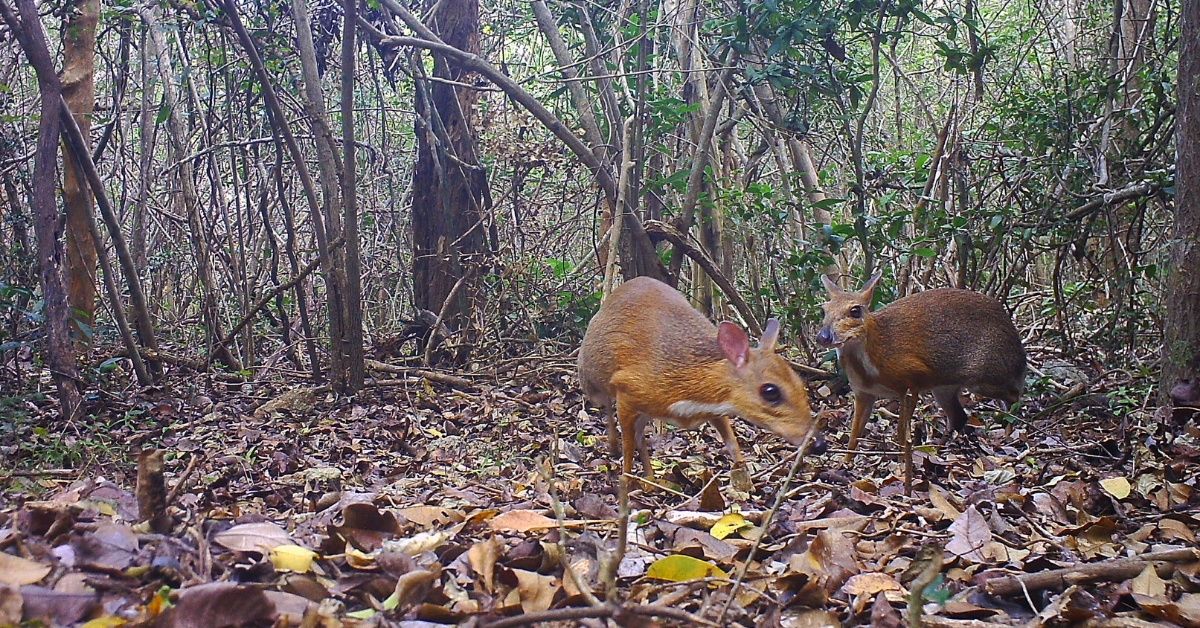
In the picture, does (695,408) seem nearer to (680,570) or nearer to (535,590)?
(680,570)

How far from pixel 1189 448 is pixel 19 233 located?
25.0 ft

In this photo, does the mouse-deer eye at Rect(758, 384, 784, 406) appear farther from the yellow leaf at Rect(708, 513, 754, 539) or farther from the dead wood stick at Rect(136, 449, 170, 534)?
the dead wood stick at Rect(136, 449, 170, 534)

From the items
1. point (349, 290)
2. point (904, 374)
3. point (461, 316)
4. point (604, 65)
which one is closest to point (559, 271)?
point (461, 316)

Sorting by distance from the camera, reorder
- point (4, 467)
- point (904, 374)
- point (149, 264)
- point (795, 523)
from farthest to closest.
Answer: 1. point (149, 264)
2. point (904, 374)
3. point (4, 467)
4. point (795, 523)

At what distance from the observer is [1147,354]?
673 centimetres

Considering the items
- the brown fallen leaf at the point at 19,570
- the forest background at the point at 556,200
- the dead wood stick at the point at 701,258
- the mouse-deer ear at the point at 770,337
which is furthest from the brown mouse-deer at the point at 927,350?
the brown fallen leaf at the point at 19,570

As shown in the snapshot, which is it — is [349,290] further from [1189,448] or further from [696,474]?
[1189,448]

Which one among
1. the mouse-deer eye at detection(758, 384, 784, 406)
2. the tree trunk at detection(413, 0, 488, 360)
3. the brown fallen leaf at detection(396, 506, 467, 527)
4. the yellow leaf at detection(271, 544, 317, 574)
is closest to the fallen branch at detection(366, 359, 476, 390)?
the tree trunk at detection(413, 0, 488, 360)

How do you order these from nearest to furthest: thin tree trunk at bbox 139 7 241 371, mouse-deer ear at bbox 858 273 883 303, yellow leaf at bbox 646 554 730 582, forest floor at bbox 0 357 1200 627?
forest floor at bbox 0 357 1200 627, yellow leaf at bbox 646 554 730 582, mouse-deer ear at bbox 858 273 883 303, thin tree trunk at bbox 139 7 241 371

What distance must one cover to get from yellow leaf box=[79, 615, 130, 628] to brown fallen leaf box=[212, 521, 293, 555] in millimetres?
534

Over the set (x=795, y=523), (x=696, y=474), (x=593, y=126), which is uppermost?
(x=593, y=126)

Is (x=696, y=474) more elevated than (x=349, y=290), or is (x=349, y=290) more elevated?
(x=349, y=290)

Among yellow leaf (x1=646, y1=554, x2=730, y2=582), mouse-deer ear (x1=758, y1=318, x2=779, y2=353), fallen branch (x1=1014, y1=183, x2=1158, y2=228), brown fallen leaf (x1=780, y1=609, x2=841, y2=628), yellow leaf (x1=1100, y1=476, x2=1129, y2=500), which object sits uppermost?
fallen branch (x1=1014, y1=183, x2=1158, y2=228)

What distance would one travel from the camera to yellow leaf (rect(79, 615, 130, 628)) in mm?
2107
